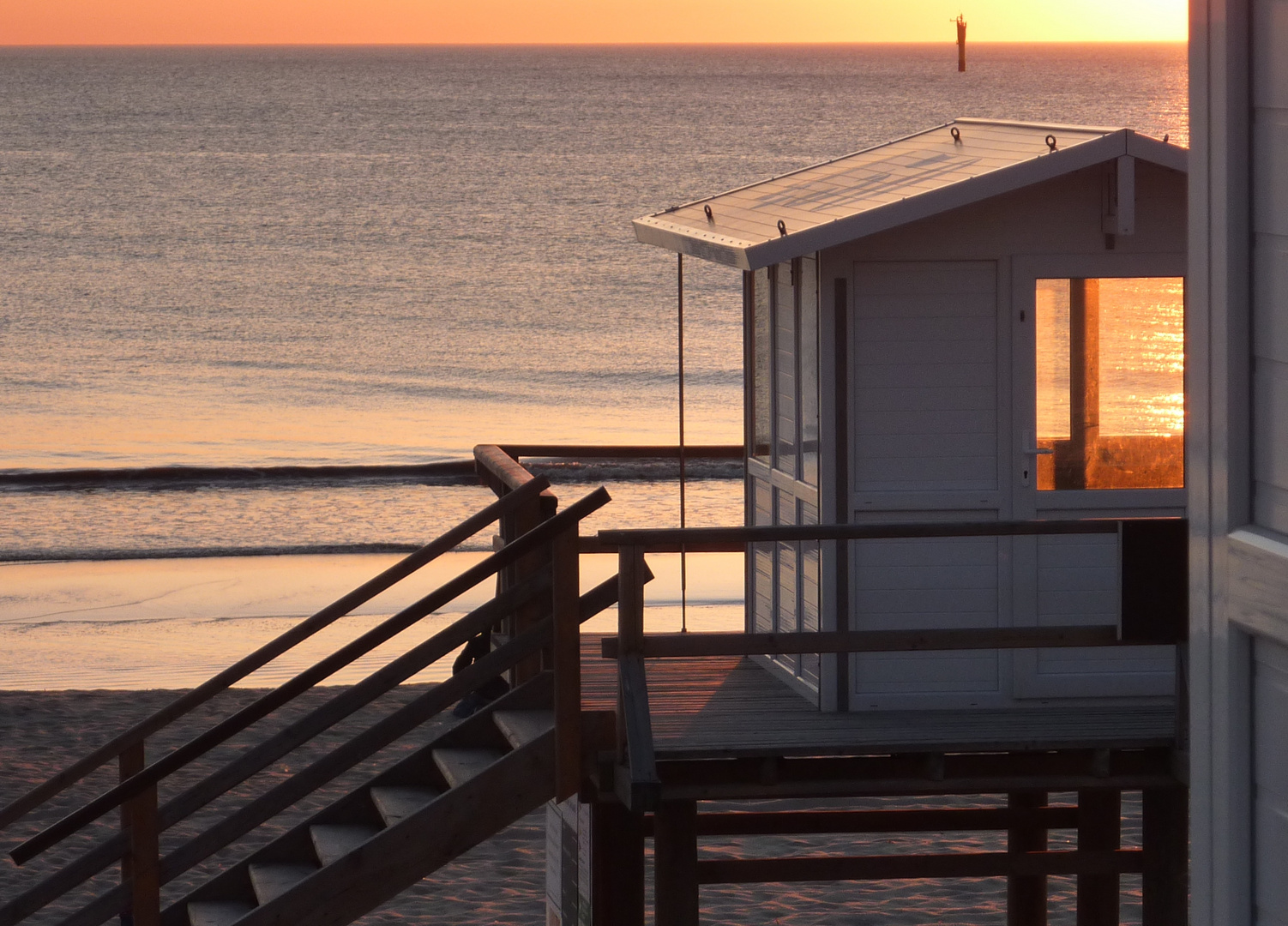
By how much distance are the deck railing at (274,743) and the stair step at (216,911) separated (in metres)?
0.28

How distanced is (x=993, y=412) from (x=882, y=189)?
1026mm

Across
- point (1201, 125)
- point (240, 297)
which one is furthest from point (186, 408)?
point (1201, 125)

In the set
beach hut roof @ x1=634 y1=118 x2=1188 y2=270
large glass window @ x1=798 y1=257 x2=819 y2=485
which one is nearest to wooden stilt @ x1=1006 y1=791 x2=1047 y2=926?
large glass window @ x1=798 y1=257 x2=819 y2=485

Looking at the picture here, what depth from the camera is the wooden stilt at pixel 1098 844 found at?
7.19m

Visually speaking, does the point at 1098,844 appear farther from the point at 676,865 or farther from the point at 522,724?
the point at 522,724

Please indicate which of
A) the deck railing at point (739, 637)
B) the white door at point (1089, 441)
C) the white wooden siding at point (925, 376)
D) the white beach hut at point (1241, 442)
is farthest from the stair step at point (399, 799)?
the white beach hut at point (1241, 442)

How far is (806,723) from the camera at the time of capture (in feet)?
22.3

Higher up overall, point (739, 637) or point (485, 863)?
point (739, 637)

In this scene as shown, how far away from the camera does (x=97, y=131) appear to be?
120m

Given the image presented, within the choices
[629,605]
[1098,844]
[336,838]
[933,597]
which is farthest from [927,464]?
[336,838]

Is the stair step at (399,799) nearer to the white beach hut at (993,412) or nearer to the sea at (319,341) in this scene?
the white beach hut at (993,412)

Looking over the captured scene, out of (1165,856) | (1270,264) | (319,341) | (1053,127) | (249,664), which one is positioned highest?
(319,341)

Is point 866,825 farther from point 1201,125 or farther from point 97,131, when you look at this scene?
point 97,131

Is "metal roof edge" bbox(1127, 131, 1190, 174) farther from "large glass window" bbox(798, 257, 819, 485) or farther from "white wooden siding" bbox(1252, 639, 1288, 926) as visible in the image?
"white wooden siding" bbox(1252, 639, 1288, 926)
